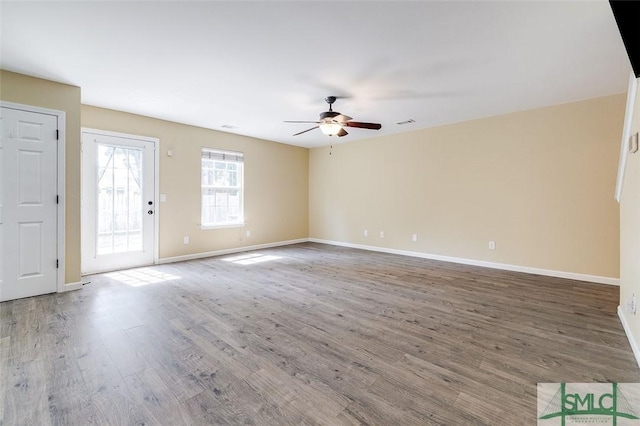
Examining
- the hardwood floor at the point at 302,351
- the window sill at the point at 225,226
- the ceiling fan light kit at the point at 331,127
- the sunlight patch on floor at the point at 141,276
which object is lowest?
the hardwood floor at the point at 302,351

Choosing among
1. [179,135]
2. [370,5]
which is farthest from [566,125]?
[179,135]

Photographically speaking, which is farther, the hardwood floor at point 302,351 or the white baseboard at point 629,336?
the white baseboard at point 629,336

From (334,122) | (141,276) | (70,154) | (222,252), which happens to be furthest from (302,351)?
(222,252)

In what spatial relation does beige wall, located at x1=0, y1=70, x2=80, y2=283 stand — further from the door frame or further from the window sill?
the window sill

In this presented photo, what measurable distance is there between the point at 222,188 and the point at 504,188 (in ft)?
17.2

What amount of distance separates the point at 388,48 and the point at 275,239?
5093 mm

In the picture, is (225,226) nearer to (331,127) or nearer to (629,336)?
(331,127)

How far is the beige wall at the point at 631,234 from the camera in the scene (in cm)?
208

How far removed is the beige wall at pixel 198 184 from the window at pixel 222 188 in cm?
15

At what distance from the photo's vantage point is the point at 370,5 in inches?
79.9

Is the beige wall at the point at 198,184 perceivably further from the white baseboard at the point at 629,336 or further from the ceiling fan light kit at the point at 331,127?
the white baseboard at the point at 629,336

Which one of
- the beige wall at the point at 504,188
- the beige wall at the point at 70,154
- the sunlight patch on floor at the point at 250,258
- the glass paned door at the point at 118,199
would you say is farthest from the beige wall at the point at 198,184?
the beige wall at the point at 504,188

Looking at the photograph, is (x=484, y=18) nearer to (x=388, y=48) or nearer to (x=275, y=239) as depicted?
(x=388, y=48)

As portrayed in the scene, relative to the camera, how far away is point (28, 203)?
3176mm
